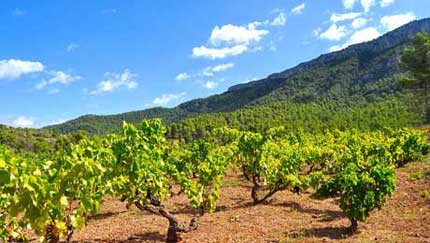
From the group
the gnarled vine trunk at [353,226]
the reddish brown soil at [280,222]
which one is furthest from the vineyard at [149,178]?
the reddish brown soil at [280,222]

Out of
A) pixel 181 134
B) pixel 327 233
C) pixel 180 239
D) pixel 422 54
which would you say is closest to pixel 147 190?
pixel 180 239

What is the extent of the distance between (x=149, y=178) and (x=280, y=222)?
715 centimetres

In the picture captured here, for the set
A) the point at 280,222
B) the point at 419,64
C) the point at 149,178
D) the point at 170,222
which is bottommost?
the point at 280,222

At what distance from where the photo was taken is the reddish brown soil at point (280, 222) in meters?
15.5

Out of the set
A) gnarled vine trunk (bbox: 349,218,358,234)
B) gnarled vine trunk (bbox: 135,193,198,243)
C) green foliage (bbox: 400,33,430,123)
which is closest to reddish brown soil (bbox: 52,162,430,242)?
gnarled vine trunk (bbox: 349,218,358,234)

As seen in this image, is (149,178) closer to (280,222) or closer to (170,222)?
(170,222)

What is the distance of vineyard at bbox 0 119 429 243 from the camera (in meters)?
6.21

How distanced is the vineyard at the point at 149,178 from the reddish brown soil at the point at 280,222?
0.64 metres

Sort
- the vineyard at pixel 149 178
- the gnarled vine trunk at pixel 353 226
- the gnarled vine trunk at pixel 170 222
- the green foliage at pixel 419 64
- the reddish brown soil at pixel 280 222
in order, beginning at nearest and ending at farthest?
the vineyard at pixel 149 178 < the gnarled vine trunk at pixel 170 222 < the reddish brown soil at pixel 280 222 < the gnarled vine trunk at pixel 353 226 < the green foliage at pixel 419 64

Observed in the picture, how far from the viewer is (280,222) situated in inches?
727

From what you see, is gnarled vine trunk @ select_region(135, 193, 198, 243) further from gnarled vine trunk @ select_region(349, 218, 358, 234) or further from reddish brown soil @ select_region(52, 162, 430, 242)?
gnarled vine trunk @ select_region(349, 218, 358, 234)

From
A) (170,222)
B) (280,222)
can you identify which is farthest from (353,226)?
(170,222)

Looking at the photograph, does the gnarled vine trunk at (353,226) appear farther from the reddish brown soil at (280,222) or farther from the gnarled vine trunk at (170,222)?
the gnarled vine trunk at (170,222)

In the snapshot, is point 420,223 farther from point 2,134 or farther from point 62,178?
point 2,134
